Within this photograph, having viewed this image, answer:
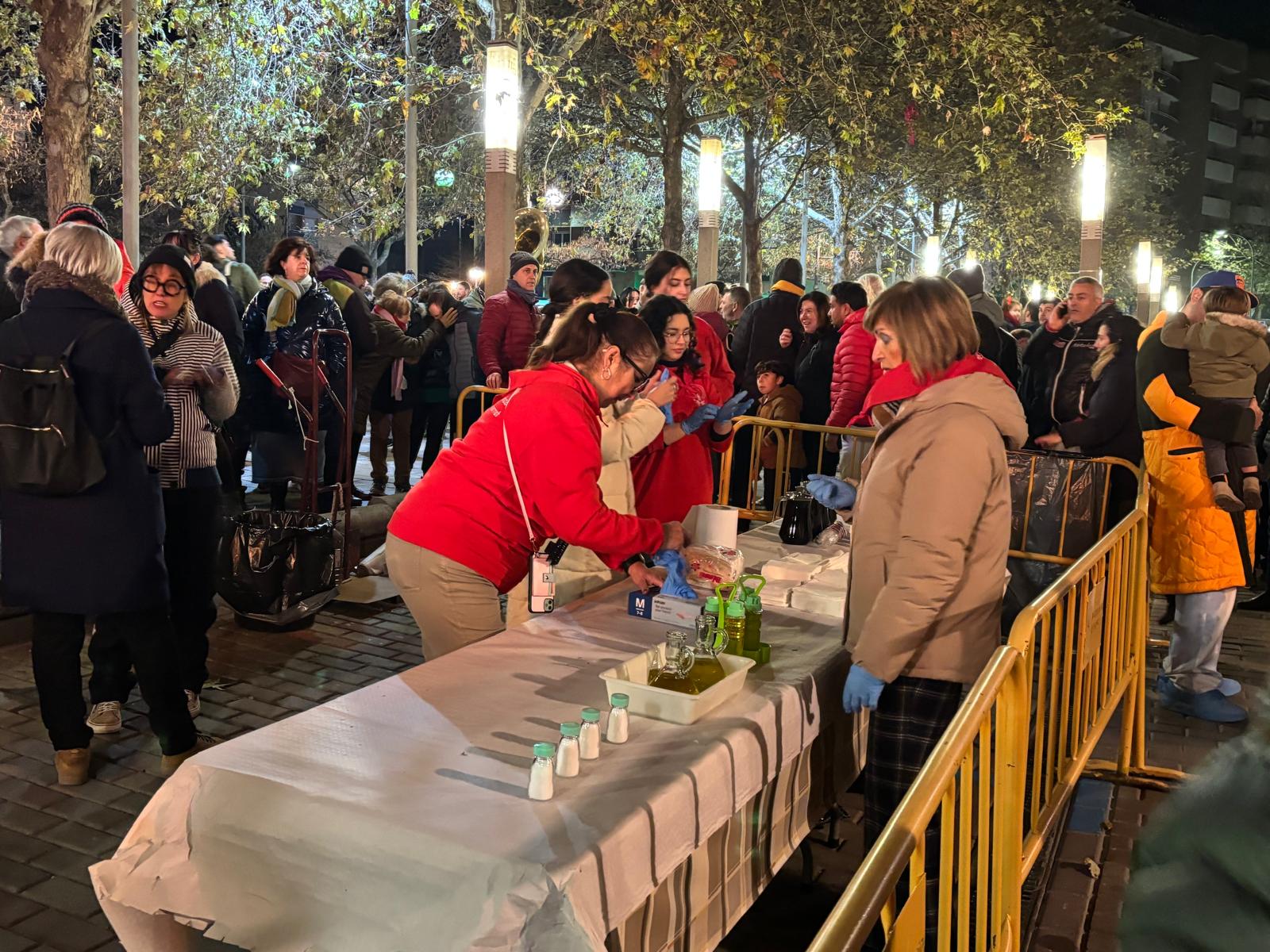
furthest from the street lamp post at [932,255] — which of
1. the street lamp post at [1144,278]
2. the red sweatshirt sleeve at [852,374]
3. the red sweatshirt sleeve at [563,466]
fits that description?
the red sweatshirt sleeve at [563,466]

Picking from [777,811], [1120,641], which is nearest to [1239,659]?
[1120,641]

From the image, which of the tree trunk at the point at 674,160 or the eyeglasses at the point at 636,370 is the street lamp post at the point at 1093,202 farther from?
the eyeglasses at the point at 636,370

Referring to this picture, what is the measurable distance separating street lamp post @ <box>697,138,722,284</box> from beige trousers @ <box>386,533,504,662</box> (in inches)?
319

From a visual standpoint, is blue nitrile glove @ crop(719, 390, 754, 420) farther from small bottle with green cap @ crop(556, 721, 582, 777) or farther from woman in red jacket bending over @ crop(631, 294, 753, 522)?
small bottle with green cap @ crop(556, 721, 582, 777)

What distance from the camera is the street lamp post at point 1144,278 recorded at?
86.1 ft

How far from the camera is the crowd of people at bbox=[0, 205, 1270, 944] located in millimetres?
3244

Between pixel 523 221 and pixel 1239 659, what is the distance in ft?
24.4

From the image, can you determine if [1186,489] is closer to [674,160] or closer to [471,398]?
[471,398]

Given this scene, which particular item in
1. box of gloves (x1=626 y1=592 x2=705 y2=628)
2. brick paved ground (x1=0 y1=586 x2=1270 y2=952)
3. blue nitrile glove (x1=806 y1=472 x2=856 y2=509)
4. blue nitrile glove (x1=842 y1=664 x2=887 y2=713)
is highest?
blue nitrile glove (x1=806 y1=472 x2=856 y2=509)

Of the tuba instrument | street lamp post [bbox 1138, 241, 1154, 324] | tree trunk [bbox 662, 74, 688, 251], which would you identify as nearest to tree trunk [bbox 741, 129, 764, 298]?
tree trunk [bbox 662, 74, 688, 251]

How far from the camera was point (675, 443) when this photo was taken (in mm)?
5152

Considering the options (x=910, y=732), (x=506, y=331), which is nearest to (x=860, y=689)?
Answer: (x=910, y=732)

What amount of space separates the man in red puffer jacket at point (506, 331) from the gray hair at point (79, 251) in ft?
14.2

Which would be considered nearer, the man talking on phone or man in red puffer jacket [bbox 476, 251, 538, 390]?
the man talking on phone
